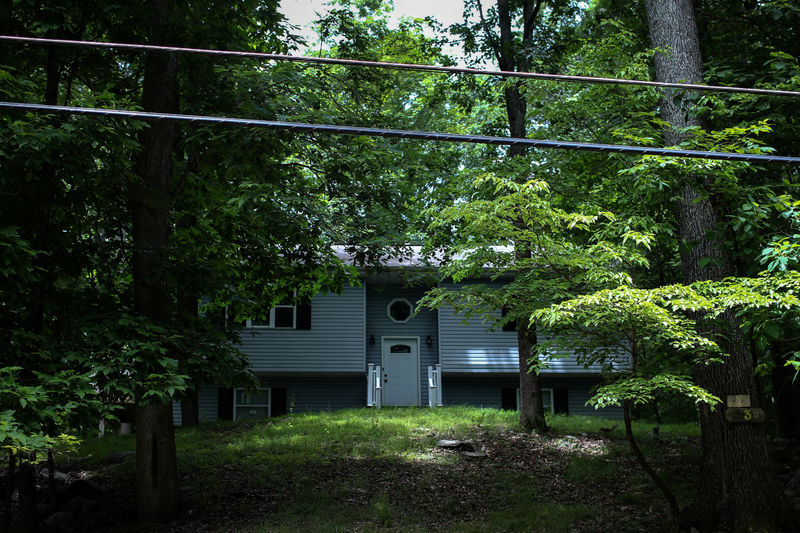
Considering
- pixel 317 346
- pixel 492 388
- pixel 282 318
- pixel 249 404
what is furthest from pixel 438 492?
pixel 249 404

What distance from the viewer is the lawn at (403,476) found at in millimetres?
8250

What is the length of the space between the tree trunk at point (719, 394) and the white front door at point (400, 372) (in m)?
12.3

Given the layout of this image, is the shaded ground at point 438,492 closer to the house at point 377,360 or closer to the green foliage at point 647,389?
the green foliage at point 647,389

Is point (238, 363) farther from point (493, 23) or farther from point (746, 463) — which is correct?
point (493, 23)

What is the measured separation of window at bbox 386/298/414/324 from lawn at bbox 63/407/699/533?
19.5 feet

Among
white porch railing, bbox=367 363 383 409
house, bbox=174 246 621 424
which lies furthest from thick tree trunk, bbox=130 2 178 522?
house, bbox=174 246 621 424

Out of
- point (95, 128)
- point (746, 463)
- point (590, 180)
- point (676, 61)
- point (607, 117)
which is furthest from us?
point (590, 180)

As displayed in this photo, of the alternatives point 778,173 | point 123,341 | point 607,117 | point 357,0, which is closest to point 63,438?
point 123,341

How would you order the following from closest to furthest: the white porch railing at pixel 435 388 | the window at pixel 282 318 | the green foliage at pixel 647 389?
the green foliage at pixel 647 389 → the white porch railing at pixel 435 388 → the window at pixel 282 318

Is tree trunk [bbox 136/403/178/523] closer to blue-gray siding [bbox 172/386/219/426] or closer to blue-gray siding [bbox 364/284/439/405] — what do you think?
blue-gray siding [bbox 172/386/219/426]

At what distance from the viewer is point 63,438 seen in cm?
591

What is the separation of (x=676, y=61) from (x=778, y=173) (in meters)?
2.10

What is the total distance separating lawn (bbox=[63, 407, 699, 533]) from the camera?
27.1 ft

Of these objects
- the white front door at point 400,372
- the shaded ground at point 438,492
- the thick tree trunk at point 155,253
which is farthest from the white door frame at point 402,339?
the thick tree trunk at point 155,253
